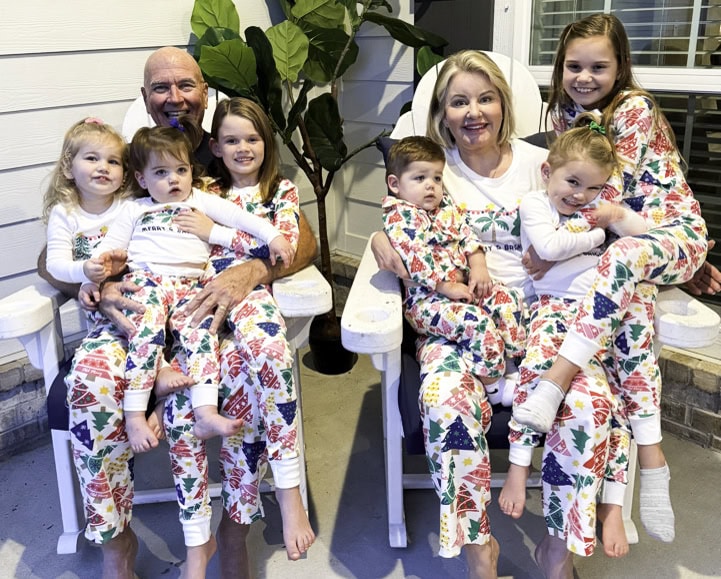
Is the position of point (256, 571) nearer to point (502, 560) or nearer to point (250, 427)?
point (250, 427)

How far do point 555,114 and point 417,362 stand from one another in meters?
0.86

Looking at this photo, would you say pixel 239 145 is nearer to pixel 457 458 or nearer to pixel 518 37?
pixel 457 458

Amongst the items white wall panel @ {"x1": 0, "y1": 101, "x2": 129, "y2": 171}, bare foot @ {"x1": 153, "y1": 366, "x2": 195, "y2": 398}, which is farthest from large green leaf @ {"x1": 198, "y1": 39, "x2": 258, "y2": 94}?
bare foot @ {"x1": 153, "y1": 366, "x2": 195, "y2": 398}

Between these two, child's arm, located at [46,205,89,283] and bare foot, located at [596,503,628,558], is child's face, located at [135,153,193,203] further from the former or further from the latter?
bare foot, located at [596,503,628,558]

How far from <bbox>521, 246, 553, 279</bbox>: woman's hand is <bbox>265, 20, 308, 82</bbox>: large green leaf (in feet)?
4.16

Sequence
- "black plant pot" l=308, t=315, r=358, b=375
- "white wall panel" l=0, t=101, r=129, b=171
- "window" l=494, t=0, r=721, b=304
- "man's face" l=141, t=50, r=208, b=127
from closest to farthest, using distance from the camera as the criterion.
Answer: "man's face" l=141, t=50, r=208, b=127 < "window" l=494, t=0, r=721, b=304 < "white wall panel" l=0, t=101, r=129, b=171 < "black plant pot" l=308, t=315, r=358, b=375

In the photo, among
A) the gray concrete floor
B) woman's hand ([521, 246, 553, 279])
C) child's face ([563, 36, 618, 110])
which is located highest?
child's face ([563, 36, 618, 110])

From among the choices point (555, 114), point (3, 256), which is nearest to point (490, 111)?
point (555, 114)

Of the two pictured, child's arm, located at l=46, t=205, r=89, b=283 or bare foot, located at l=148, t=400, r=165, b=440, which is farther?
child's arm, located at l=46, t=205, r=89, b=283

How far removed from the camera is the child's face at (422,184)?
193 centimetres

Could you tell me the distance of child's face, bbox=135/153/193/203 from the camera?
6.23 ft

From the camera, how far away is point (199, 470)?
175 cm

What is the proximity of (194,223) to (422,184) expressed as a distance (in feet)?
2.01

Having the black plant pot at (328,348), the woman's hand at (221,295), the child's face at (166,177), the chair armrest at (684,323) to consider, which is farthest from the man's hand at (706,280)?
the black plant pot at (328,348)
